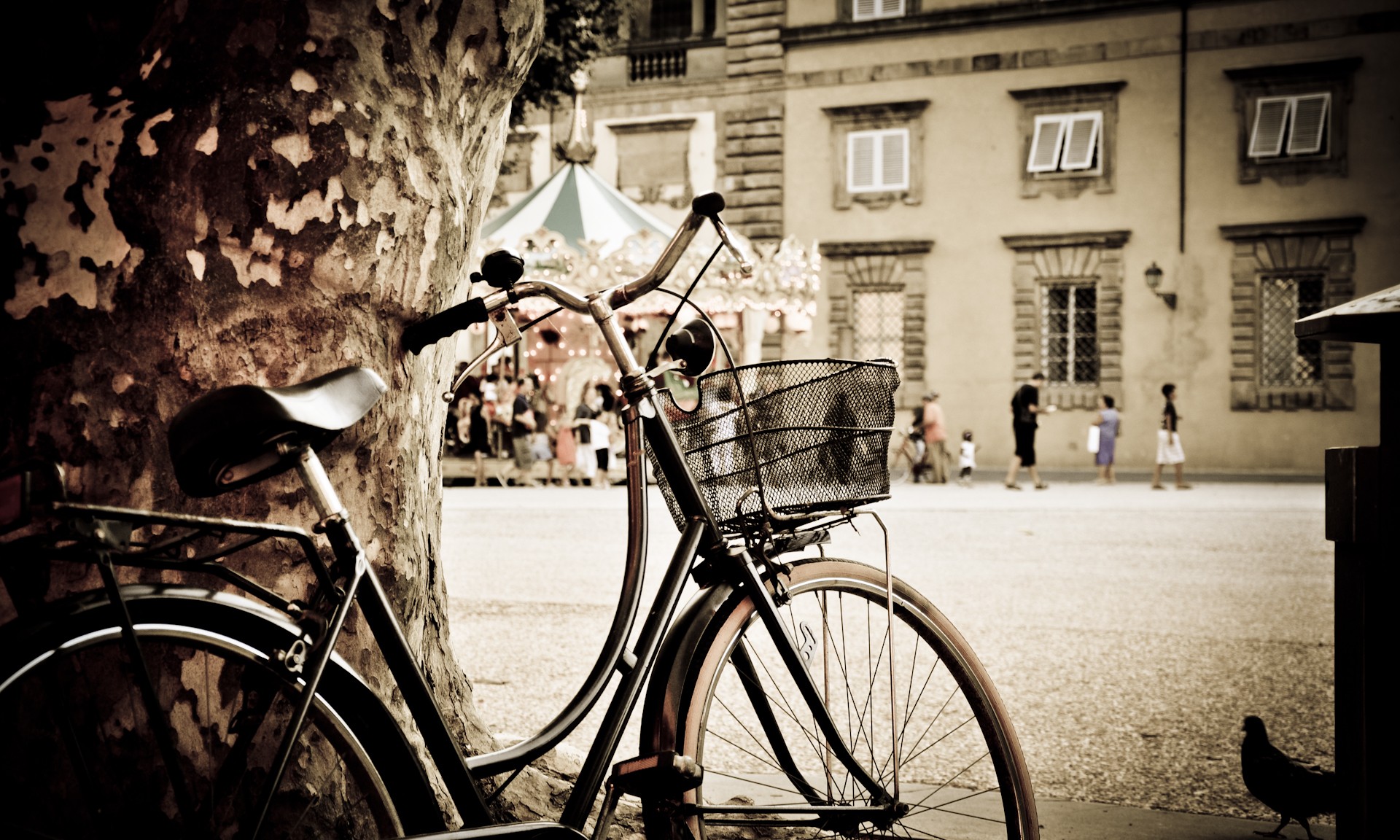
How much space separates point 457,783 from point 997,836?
154cm

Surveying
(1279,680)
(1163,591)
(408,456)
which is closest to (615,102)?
(1163,591)

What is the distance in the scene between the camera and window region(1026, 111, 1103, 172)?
2152cm

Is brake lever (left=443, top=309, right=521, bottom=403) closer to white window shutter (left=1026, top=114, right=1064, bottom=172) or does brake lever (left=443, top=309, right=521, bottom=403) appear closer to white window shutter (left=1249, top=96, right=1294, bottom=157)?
white window shutter (left=1026, top=114, right=1064, bottom=172)

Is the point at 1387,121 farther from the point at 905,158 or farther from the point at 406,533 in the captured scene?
the point at 406,533

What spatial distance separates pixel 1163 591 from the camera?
22.0 ft

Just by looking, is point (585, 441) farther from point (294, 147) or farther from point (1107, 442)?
point (294, 147)

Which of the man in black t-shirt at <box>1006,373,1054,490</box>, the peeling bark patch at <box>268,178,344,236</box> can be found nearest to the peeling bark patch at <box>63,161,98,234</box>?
the peeling bark patch at <box>268,178,344,236</box>

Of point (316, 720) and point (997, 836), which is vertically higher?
point (316, 720)

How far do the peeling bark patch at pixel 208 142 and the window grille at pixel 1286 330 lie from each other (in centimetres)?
2161

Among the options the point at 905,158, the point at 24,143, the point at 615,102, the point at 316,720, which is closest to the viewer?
the point at 316,720

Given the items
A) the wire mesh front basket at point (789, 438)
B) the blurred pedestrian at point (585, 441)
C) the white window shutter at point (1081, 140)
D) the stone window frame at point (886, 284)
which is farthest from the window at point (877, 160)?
the wire mesh front basket at point (789, 438)

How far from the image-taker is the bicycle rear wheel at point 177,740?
143cm

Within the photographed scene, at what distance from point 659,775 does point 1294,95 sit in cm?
2249

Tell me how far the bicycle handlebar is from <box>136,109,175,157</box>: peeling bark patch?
0.53m
